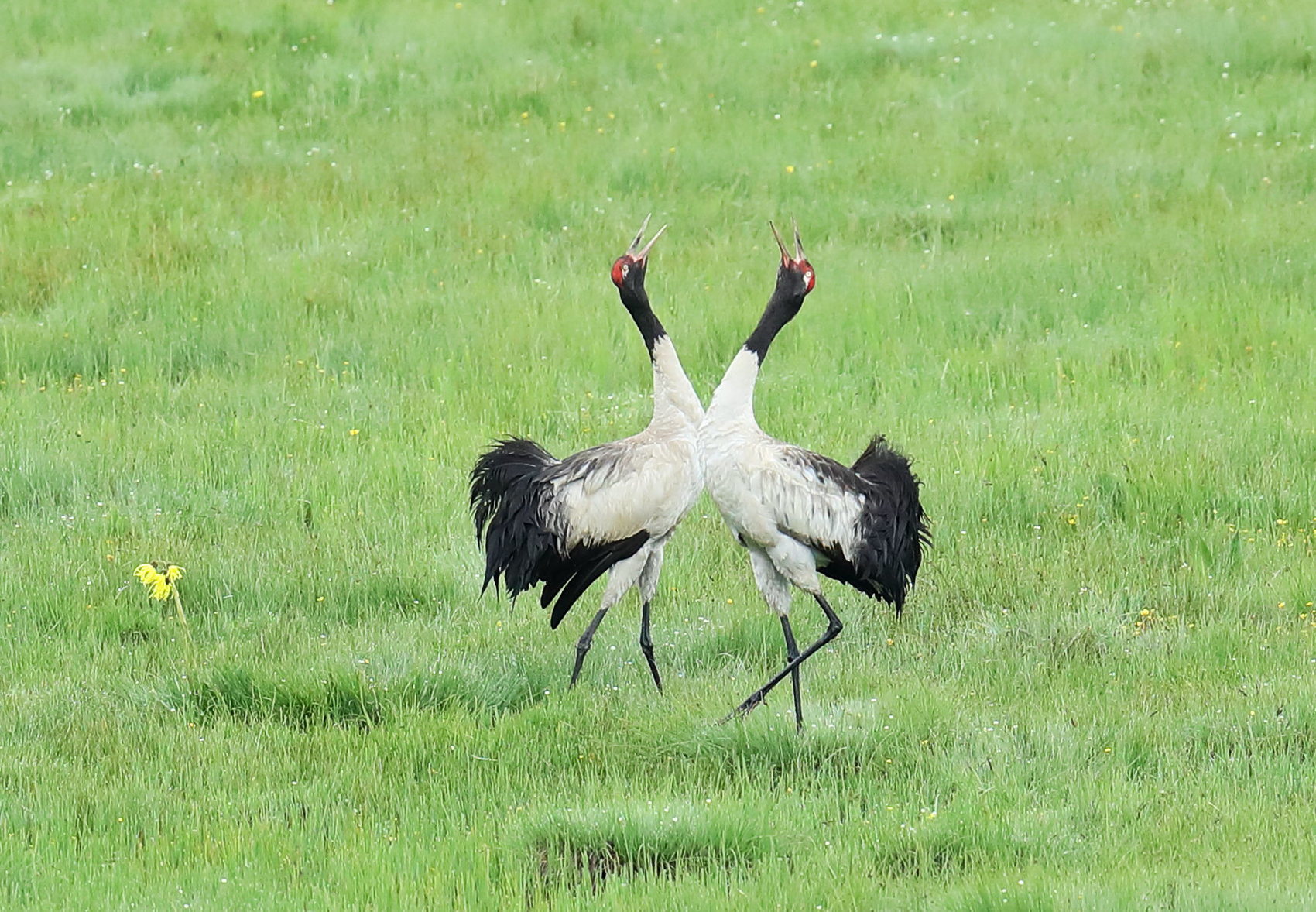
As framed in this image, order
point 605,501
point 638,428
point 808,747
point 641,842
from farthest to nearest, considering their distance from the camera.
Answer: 1. point 638,428
2. point 605,501
3. point 808,747
4. point 641,842

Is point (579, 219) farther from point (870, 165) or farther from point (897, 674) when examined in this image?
point (897, 674)

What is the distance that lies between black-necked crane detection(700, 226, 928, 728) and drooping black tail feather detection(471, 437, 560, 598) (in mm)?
766

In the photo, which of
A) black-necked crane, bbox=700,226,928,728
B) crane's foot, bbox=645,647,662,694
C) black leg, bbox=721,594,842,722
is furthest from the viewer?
crane's foot, bbox=645,647,662,694

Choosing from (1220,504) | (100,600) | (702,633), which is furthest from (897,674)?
(100,600)

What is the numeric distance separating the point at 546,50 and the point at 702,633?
10642 mm

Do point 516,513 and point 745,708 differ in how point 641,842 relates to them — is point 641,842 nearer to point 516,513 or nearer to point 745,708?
point 745,708

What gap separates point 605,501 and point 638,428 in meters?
3.13

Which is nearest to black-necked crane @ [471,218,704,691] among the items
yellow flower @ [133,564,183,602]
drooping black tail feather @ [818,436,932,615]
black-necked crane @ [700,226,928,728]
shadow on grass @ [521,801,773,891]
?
black-necked crane @ [700,226,928,728]

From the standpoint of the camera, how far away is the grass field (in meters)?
5.77

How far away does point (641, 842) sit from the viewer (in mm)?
5637

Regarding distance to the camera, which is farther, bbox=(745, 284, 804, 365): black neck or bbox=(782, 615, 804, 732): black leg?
bbox=(745, 284, 804, 365): black neck

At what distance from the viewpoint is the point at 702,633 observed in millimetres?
8000

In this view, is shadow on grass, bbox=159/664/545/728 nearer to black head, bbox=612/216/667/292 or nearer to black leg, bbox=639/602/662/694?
black leg, bbox=639/602/662/694

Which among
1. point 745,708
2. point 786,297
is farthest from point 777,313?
point 745,708
